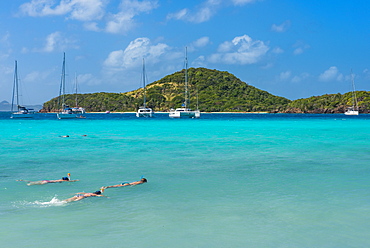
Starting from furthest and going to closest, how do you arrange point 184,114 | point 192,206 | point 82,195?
point 184,114 < point 82,195 < point 192,206

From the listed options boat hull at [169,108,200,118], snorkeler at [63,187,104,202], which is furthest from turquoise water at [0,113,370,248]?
boat hull at [169,108,200,118]

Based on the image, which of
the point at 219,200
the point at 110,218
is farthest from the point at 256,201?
the point at 110,218

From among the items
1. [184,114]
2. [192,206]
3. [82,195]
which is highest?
[184,114]

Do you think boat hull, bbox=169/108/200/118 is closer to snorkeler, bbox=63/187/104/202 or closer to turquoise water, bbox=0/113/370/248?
turquoise water, bbox=0/113/370/248

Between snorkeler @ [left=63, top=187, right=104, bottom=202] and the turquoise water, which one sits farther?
snorkeler @ [left=63, top=187, right=104, bottom=202]

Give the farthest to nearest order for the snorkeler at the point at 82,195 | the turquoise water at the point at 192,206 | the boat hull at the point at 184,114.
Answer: the boat hull at the point at 184,114 → the snorkeler at the point at 82,195 → the turquoise water at the point at 192,206

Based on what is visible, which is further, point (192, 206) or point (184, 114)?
point (184, 114)

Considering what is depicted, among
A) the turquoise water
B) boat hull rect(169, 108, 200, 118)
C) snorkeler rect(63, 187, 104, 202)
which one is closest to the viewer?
the turquoise water

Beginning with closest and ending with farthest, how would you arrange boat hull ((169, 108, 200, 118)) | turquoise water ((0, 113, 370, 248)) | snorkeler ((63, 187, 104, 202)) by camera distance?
turquoise water ((0, 113, 370, 248))
snorkeler ((63, 187, 104, 202))
boat hull ((169, 108, 200, 118))

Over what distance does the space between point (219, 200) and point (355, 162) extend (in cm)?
1555

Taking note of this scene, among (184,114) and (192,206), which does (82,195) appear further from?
(184,114)

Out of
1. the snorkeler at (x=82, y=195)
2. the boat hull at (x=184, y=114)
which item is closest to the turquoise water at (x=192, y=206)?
the snorkeler at (x=82, y=195)

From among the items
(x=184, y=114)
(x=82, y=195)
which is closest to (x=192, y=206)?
(x=82, y=195)

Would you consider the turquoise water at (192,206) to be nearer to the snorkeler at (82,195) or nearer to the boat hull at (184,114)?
the snorkeler at (82,195)
